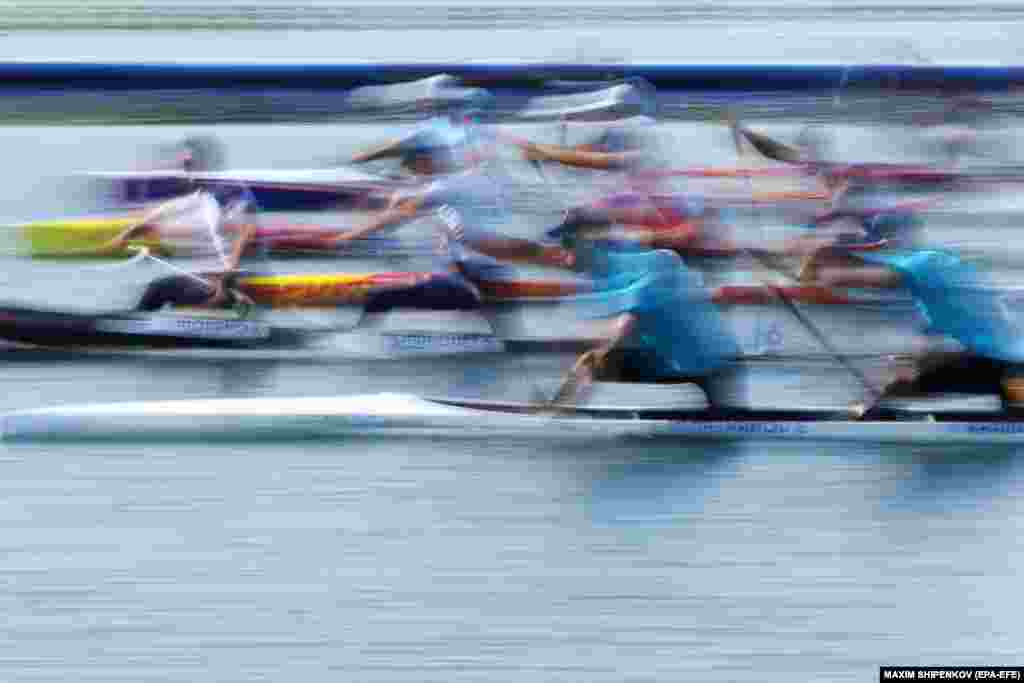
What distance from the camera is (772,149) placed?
14.2 metres

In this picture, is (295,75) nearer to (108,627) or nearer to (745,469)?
(745,469)

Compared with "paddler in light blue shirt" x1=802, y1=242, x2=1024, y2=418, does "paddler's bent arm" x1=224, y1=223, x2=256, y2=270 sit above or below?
above

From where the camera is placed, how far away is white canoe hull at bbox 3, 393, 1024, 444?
925 centimetres

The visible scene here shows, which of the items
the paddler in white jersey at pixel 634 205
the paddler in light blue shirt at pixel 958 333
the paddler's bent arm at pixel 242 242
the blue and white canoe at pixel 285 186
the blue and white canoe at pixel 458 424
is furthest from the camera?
the blue and white canoe at pixel 285 186

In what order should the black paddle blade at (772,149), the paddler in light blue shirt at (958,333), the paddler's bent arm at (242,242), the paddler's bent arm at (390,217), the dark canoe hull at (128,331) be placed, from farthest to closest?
the black paddle blade at (772,149)
the paddler's bent arm at (390,217)
the paddler's bent arm at (242,242)
the dark canoe hull at (128,331)
the paddler in light blue shirt at (958,333)

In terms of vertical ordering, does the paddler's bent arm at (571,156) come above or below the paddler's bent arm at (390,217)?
above

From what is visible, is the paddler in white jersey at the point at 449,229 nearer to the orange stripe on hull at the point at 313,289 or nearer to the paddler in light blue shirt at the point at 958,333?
the orange stripe on hull at the point at 313,289

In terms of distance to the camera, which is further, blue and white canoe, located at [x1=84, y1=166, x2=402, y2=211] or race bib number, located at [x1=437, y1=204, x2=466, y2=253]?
blue and white canoe, located at [x1=84, y1=166, x2=402, y2=211]

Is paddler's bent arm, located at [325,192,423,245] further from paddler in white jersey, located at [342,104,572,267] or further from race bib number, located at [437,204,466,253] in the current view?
race bib number, located at [437,204,466,253]

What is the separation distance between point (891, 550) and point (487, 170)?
503 centimetres

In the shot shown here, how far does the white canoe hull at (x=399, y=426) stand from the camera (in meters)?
9.25

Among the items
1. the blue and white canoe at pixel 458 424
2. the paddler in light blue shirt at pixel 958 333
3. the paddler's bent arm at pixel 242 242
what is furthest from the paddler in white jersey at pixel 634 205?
the paddler's bent arm at pixel 242 242

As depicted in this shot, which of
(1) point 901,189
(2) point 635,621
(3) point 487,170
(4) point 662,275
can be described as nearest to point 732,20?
(1) point 901,189

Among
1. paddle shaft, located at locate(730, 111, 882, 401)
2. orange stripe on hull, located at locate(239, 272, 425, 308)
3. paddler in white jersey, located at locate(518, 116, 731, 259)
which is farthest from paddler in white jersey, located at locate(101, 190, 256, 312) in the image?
paddle shaft, located at locate(730, 111, 882, 401)
